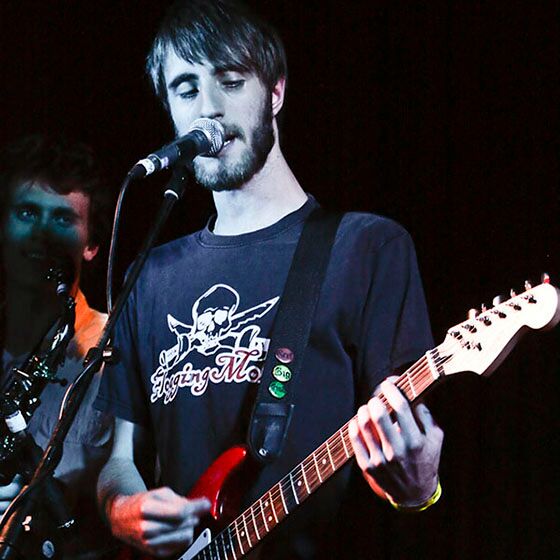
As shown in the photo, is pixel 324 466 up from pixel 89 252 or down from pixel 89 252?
down

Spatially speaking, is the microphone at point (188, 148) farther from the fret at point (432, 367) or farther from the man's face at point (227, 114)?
the fret at point (432, 367)

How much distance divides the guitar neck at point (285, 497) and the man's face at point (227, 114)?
0.75 meters

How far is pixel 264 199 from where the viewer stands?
206 centimetres

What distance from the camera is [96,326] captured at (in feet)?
8.96

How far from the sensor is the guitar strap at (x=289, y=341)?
69.6 inches

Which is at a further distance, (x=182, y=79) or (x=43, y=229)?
(x=43, y=229)

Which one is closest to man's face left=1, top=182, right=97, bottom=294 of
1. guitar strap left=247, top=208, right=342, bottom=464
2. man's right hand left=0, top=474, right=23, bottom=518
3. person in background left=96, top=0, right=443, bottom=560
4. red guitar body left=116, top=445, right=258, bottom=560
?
person in background left=96, top=0, right=443, bottom=560

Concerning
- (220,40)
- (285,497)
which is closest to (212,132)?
(220,40)

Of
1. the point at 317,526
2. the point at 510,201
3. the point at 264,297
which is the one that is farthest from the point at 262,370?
the point at 510,201

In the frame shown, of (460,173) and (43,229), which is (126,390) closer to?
(43,229)

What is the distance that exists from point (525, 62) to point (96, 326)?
5.35ft

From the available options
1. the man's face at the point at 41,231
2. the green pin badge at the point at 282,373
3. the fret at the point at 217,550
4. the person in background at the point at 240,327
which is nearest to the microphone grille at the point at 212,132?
the person in background at the point at 240,327

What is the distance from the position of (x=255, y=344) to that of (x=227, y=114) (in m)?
0.58

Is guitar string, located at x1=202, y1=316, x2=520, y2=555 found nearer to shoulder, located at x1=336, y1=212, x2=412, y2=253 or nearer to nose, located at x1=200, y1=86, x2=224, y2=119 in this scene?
shoulder, located at x1=336, y1=212, x2=412, y2=253
